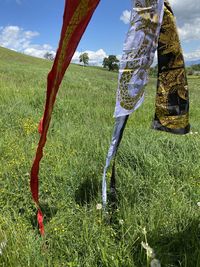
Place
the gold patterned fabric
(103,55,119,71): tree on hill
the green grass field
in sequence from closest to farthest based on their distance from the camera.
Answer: the green grass field < the gold patterned fabric < (103,55,119,71): tree on hill

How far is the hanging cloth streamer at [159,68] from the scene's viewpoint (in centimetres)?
176

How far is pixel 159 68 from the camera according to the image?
2018mm

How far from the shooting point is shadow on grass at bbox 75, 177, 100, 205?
2.44m

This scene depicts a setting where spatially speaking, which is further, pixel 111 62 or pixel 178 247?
pixel 111 62

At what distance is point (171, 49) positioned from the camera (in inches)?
76.9

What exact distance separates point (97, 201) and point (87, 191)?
207 millimetres

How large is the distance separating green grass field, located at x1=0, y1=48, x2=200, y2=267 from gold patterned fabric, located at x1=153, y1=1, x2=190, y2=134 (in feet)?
1.93

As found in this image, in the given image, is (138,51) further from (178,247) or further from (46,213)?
(46,213)

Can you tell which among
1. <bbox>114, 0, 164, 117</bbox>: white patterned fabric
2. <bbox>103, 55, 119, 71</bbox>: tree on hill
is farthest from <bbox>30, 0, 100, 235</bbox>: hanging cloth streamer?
<bbox>103, 55, 119, 71</bbox>: tree on hill

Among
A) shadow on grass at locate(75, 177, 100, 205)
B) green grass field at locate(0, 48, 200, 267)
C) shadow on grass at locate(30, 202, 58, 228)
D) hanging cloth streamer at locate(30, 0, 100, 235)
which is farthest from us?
shadow on grass at locate(75, 177, 100, 205)

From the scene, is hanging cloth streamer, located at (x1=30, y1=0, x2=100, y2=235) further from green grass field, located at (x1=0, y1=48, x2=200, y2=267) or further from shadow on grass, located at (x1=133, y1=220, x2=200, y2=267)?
shadow on grass, located at (x1=133, y1=220, x2=200, y2=267)

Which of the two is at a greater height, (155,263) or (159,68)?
(159,68)

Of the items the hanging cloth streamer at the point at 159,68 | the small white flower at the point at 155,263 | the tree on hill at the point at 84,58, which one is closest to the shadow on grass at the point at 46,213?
the hanging cloth streamer at the point at 159,68

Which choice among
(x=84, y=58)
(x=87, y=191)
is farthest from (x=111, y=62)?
(x=87, y=191)
